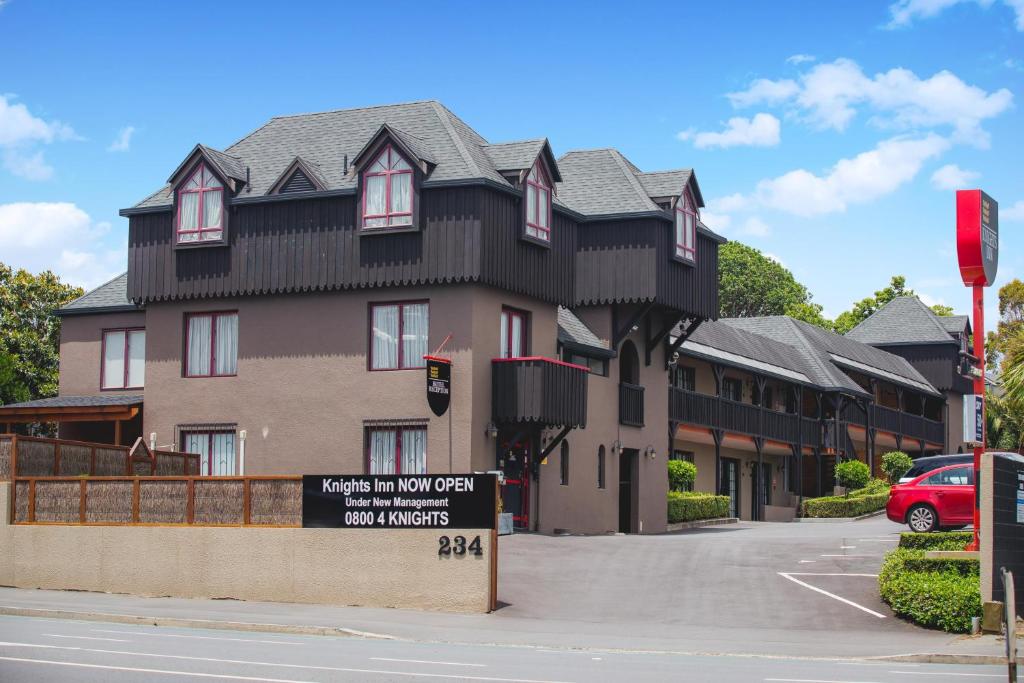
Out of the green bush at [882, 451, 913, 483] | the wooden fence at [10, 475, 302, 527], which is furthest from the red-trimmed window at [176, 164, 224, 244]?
the green bush at [882, 451, 913, 483]

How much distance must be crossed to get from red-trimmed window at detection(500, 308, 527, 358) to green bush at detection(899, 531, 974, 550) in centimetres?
1189

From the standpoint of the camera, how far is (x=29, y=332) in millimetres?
53688

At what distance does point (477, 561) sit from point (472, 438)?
989cm

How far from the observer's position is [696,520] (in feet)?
153

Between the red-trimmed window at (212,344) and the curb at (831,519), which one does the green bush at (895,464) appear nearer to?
the curb at (831,519)

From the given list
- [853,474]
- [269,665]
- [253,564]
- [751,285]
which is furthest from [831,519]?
[751,285]

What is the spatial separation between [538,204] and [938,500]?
12.3 meters

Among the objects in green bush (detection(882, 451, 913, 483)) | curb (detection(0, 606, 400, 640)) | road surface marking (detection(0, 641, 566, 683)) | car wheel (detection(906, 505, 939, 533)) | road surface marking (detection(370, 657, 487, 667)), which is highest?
green bush (detection(882, 451, 913, 483))

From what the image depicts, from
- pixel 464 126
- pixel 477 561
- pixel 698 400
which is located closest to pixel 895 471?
pixel 698 400

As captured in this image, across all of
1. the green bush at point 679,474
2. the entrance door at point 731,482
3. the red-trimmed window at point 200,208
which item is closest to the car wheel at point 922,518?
the green bush at point 679,474

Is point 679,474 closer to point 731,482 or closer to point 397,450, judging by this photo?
point 731,482

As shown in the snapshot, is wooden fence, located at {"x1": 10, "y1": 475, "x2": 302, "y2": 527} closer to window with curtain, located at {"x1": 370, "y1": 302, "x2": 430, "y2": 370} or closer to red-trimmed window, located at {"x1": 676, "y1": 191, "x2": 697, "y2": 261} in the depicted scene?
window with curtain, located at {"x1": 370, "y1": 302, "x2": 430, "y2": 370}

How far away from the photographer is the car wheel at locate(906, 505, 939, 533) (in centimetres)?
3231

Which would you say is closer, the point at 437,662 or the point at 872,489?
the point at 437,662
